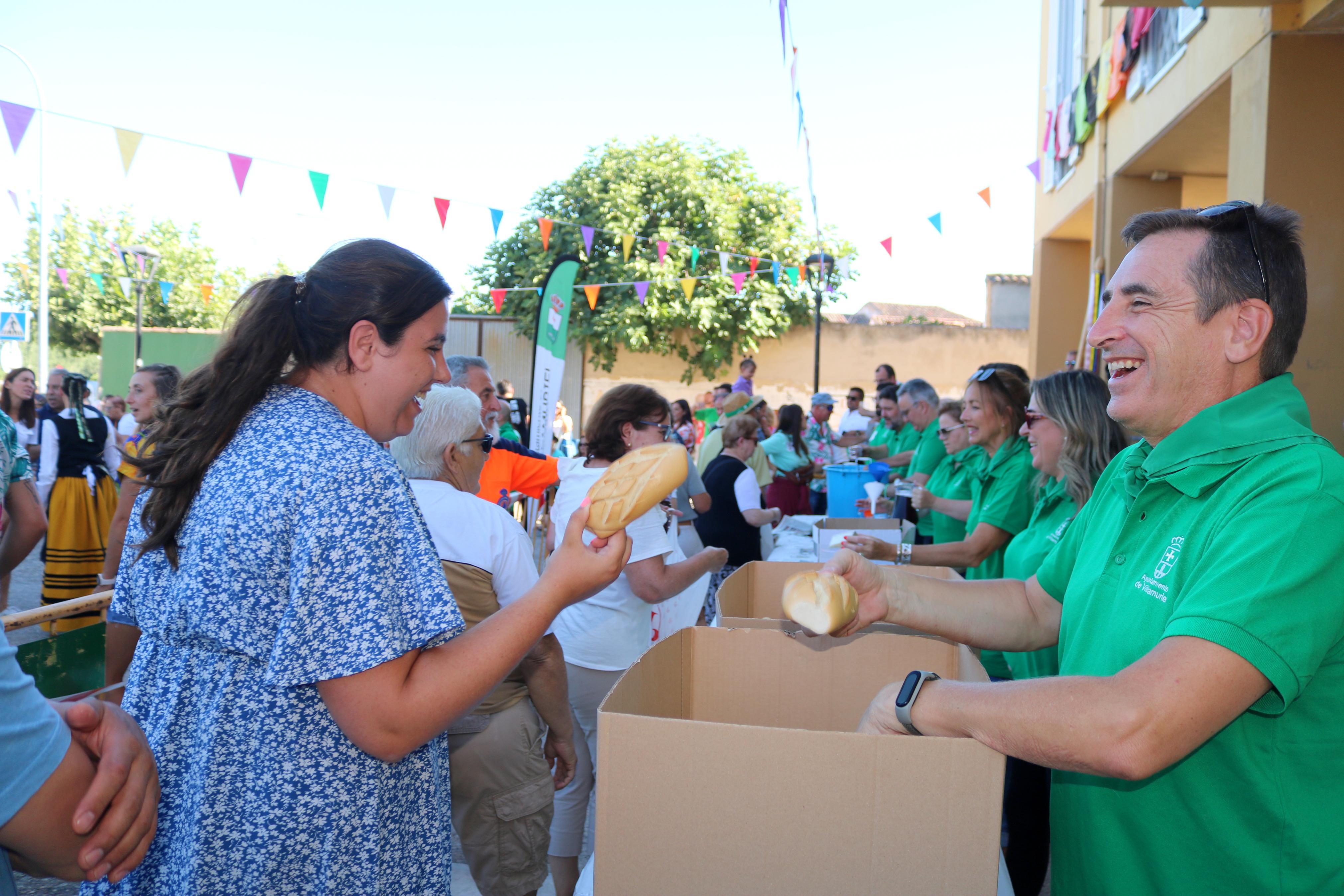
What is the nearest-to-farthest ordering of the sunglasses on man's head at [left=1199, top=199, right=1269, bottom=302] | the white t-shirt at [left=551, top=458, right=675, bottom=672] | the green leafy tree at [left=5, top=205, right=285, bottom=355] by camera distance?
the sunglasses on man's head at [left=1199, top=199, right=1269, bottom=302], the white t-shirt at [left=551, top=458, right=675, bottom=672], the green leafy tree at [left=5, top=205, right=285, bottom=355]

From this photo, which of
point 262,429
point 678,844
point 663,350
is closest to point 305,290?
point 262,429

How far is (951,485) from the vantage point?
4.61 metres

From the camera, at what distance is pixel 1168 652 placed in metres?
1.05

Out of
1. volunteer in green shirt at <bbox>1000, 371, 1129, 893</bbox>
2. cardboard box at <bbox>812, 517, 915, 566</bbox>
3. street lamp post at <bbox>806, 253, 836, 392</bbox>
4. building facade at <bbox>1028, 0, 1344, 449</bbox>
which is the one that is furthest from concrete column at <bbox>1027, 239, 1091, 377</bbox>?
volunteer in green shirt at <bbox>1000, 371, 1129, 893</bbox>

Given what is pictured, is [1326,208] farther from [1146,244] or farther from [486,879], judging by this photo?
[486,879]

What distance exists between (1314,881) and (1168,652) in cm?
45

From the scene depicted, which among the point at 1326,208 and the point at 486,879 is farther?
the point at 1326,208

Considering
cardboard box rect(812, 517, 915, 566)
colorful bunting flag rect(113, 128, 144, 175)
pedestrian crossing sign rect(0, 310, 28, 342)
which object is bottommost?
cardboard box rect(812, 517, 915, 566)

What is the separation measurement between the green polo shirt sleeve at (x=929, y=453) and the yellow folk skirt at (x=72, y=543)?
5971mm

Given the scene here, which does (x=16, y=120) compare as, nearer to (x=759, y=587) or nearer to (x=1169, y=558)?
(x=759, y=587)

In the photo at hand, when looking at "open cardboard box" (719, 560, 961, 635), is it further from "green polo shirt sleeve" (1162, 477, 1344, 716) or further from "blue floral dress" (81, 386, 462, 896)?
"green polo shirt sleeve" (1162, 477, 1344, 716)

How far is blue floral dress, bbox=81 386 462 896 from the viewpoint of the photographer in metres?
1.18

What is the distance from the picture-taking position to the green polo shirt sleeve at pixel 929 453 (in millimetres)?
5746

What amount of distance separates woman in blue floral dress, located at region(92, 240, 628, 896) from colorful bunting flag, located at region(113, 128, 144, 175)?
292 inches
